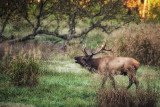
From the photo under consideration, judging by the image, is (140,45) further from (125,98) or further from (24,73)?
(125,98)

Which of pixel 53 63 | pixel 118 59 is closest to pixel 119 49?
pixel 53 63

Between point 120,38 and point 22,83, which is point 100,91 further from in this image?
point 120,38

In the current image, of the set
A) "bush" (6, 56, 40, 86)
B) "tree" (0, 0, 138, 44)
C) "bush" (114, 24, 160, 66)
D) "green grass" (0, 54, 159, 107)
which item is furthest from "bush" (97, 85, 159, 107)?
"tree" (0, 0, 138, 44)

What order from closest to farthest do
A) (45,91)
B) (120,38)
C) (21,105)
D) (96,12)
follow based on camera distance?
1. (21,105)
2. (45,91)
3. (120,38)
4. (96,12)

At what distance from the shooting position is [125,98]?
551 cm

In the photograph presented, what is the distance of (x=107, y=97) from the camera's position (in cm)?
559

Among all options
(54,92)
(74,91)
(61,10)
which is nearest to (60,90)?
(54,92)

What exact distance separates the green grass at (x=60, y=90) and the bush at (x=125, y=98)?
9.1 inches

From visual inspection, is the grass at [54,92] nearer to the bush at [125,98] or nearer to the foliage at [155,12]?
the bush at [125,98]

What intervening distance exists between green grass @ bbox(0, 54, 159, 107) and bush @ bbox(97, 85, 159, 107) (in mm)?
230

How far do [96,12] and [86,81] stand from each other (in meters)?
8.33

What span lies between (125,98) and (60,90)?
2742mm

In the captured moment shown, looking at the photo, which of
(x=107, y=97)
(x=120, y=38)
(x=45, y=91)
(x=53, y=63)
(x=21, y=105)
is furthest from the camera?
(x=120, y=38)

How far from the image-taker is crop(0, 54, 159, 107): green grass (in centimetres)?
633
